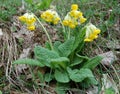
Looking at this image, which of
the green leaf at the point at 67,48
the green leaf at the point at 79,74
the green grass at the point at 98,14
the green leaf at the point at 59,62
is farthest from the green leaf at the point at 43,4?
the green leaf at the point at 79,74

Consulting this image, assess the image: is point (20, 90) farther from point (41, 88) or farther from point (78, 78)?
point (78, 78)

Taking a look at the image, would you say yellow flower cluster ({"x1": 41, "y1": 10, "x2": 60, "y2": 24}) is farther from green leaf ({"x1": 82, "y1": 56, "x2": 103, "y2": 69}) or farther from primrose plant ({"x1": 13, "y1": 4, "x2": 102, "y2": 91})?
green leaf ({"x1": 82, "y1": 56, "x2": 103, "y2": 69})

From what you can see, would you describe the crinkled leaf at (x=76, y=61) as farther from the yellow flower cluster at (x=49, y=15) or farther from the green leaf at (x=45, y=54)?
the yellow flower cluster at (x=49, y=15)

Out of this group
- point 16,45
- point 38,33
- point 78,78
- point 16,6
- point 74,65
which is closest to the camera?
point 78,78

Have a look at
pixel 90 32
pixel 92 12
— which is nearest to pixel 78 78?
pixel 90 32

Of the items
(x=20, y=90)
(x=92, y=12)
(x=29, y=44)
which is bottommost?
(x=20, y=90)

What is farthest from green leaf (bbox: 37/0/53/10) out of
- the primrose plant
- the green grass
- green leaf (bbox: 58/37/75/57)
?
green leaf (bbox: 58/37/75/57)

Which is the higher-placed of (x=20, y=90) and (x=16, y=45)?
(x=16, y=45)
